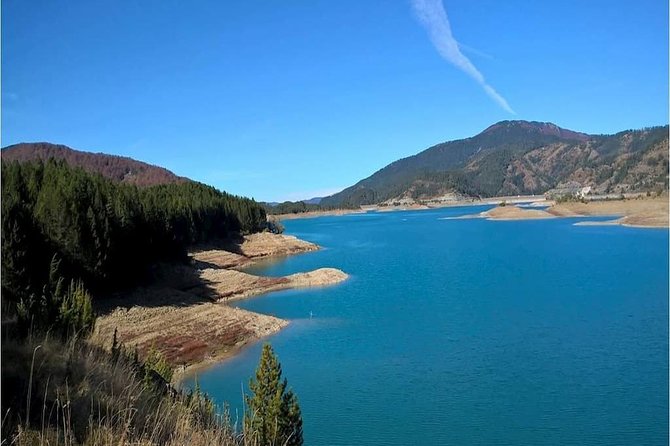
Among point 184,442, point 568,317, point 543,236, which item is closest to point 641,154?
point 543,236

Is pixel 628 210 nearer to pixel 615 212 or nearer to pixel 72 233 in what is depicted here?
pixel 615 212

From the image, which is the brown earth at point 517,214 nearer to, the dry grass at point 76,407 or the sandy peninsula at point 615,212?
the sandy peninsula at point 615,212

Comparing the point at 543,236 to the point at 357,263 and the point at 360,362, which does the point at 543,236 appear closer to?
the point at 357,263

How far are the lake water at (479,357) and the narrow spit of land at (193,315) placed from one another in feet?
4.77

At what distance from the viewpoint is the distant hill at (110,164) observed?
15200 cm

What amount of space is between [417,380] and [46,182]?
89.9 feet

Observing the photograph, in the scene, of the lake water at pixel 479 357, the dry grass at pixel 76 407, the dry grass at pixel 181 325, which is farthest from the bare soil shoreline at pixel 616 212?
the dry grass at pixel 76 407

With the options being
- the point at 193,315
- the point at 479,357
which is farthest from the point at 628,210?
the point at 193,315

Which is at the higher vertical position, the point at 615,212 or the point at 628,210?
the point at 628,210

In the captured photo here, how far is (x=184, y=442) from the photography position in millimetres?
3770

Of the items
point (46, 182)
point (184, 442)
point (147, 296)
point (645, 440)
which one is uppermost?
point (46, 182)

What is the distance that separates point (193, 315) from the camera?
29156 mm

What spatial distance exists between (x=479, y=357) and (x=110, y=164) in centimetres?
16427

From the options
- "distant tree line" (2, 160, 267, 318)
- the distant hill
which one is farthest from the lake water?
the distant hill
